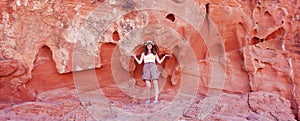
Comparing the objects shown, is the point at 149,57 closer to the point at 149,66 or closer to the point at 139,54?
the point at 149,66

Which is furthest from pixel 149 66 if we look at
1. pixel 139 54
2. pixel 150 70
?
pixel 139 54

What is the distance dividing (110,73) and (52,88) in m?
0.87

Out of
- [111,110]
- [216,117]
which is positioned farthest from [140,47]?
[216,117]

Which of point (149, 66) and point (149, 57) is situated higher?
point (149, 57)

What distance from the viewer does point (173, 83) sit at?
5.59 m

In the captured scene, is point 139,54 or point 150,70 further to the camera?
point 139,54

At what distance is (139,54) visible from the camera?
5.17m

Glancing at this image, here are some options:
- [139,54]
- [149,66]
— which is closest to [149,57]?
[149,66]

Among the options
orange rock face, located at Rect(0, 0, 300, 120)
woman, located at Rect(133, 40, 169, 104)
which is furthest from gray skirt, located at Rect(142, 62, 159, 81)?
orange rock face, located at Rect(0, 0, 300, 120)

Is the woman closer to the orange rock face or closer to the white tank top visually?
the white tank top

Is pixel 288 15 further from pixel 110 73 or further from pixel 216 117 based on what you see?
pixel 110 73

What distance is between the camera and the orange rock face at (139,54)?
449 cm

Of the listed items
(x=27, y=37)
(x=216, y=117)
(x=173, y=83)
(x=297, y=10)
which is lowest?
(x=216, y=117)

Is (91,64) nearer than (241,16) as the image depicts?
Yes
